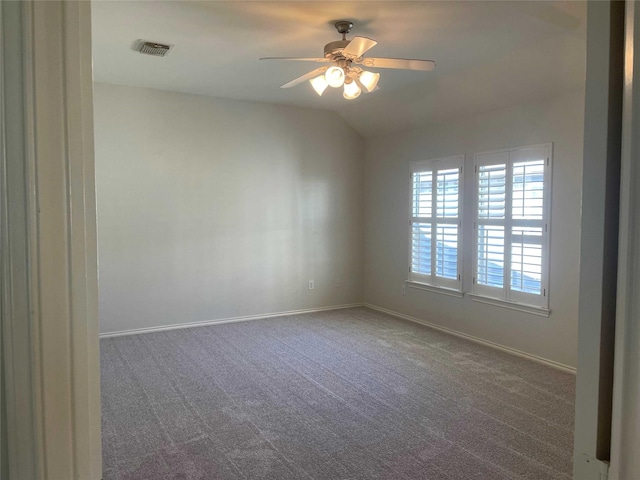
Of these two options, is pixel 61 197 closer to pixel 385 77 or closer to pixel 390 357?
pixel 390 357

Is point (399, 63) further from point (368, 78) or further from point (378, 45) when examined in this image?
point (378, 45)

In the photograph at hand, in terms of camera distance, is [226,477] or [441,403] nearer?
[226,477]

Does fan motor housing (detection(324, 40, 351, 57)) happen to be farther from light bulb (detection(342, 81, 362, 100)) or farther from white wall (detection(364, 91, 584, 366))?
white wall (detection(364, 91, 584, 366))

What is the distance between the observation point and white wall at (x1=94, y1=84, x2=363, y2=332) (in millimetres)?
5117

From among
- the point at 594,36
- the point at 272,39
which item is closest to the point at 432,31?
the point at 272,39

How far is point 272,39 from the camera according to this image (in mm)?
3598

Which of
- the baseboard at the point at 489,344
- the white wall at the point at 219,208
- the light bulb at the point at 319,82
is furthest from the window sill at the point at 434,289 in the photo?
the light bulb at the point at 319,82

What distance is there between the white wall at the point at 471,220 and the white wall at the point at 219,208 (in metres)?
0.41

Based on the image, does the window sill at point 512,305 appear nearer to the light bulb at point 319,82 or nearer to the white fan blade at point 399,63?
the white fan blade at point 399,63

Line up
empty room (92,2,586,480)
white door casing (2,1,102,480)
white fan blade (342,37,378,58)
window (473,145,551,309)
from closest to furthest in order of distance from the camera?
white door casing (2,1,102,480) → white fan blade (342,37,378,58) → empty room (92,2,586,480) → window (473,145,551,309)

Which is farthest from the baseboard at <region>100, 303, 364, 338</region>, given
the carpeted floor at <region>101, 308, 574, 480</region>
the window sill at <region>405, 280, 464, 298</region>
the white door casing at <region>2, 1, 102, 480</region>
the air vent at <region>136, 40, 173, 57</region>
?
the white door casing at <region>2, 1, 102, 480</region>

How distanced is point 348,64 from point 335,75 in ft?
0.56

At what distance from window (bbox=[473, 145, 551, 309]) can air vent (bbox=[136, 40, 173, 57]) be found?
10.3 feet

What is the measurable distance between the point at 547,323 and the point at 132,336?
4.21m
